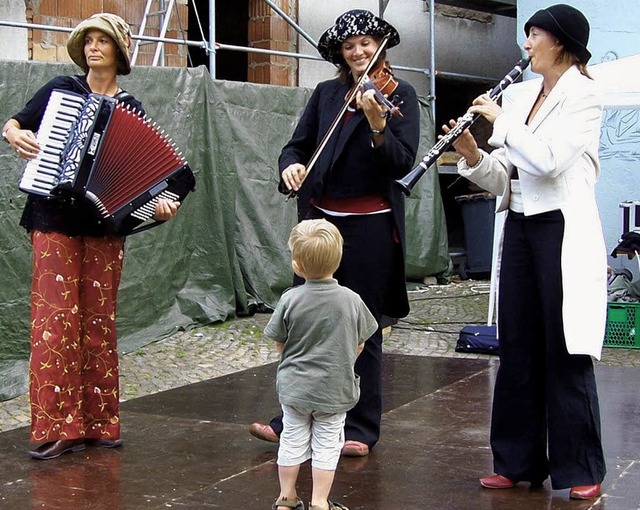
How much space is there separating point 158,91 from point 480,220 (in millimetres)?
5181

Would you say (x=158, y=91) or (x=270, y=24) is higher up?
(x=270, y=24)

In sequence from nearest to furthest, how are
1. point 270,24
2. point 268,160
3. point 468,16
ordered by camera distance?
point 268,160 → point 270,24 → point 468,16

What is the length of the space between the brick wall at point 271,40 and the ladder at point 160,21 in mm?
1309

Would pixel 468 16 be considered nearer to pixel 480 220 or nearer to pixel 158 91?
pixel 480 220

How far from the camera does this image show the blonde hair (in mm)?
3568

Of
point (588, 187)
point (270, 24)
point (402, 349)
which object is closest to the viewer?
point (588, 187)

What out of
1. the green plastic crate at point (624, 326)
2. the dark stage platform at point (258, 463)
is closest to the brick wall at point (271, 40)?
the green plastic crate at point (624, 326)

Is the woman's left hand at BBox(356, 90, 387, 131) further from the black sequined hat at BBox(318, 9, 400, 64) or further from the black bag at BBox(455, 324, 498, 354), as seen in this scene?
the black bag at BBox(455, 324, 498, 354)

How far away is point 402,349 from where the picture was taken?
302 inches

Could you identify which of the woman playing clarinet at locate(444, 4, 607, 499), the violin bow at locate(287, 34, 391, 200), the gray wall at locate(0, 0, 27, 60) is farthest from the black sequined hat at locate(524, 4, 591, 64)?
the gray wall at locate(0, 0, 27, 60)

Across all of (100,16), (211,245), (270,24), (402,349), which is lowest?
(402,349)

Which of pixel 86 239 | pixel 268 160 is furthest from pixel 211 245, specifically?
pixel 86 239

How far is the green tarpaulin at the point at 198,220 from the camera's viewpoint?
21.9 feet

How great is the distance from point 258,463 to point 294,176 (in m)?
1.18
